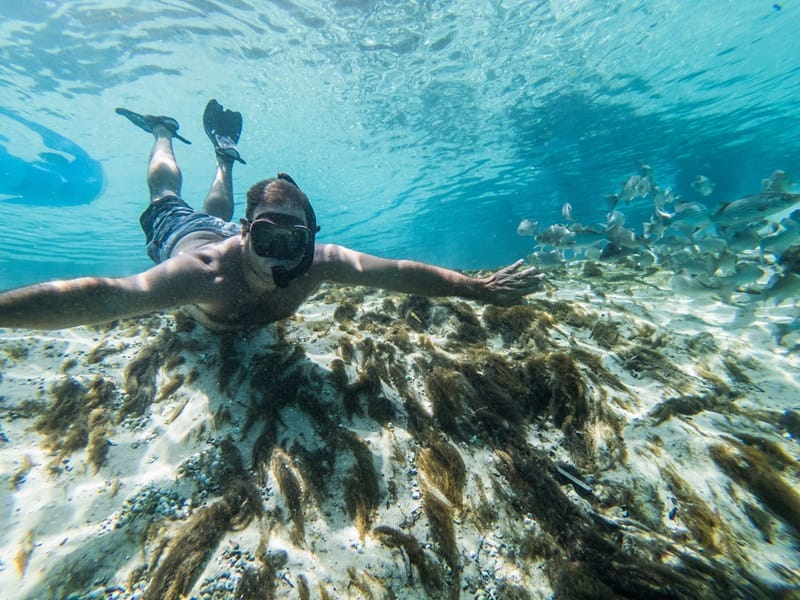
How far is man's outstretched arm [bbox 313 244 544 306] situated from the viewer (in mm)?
3713

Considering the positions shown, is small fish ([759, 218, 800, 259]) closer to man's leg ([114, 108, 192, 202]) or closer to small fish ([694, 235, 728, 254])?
small fish ([694, 235, 728, 254])

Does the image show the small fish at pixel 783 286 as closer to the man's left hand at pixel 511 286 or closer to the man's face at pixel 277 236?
the man's left hand at pixel 511 286

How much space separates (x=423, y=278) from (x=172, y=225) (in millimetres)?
4315

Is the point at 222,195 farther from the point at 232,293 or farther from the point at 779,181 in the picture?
the point at 779,181

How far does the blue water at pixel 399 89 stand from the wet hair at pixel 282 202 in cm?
906

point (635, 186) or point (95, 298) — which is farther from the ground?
point (635, 186)

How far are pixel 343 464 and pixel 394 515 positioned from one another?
0.54 m

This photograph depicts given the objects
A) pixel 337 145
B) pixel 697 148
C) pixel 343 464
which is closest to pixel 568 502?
pixel 343 464

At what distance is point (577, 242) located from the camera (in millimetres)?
8328

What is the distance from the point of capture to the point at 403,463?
8.04 feet

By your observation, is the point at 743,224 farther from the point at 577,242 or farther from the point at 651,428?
the point at 651,428

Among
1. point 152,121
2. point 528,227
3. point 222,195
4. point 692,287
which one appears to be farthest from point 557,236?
point 152,121

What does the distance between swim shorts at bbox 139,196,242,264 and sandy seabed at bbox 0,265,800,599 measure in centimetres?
151

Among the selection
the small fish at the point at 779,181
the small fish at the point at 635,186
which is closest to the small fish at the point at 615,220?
the small fish at the point at 635,186
